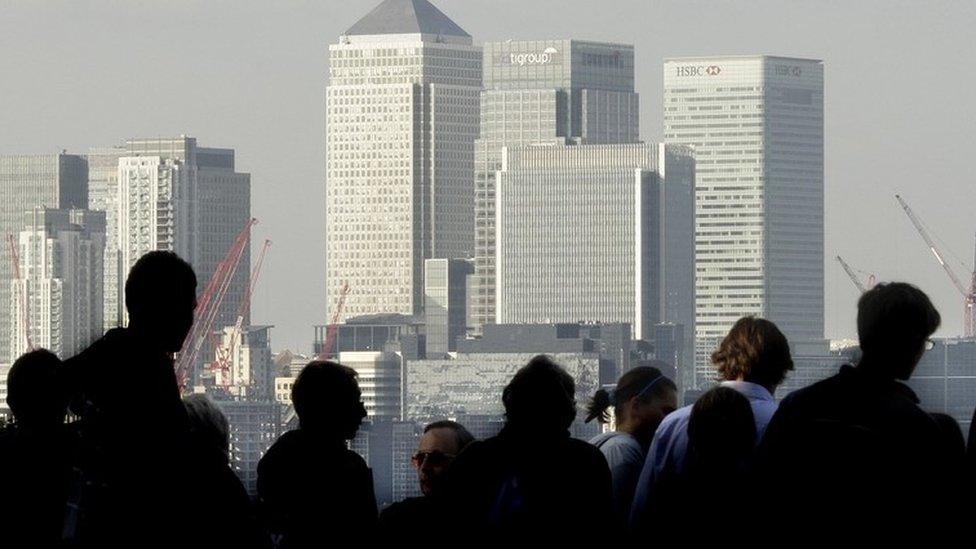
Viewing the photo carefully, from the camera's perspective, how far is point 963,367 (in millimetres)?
128625

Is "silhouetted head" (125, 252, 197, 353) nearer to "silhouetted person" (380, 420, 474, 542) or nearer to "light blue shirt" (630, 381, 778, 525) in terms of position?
"silhouetted person" (380, 420, 474, 542)

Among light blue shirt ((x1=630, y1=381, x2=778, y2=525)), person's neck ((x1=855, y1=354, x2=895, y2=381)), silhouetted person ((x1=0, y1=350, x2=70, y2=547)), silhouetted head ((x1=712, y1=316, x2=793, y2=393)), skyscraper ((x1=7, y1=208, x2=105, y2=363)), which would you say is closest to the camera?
person's neck ((x1=855, y1=354, x2=895, y2=381))

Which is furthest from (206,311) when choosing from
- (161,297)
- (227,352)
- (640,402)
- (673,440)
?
(161,297)

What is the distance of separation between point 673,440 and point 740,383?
0.97 feet

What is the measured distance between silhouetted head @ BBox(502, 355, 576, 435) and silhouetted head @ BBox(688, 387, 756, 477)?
535 millimetres

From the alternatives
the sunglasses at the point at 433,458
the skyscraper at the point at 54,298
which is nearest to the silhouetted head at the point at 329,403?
the sunglasses at the point at 433,458

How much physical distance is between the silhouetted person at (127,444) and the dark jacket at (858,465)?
136 cm

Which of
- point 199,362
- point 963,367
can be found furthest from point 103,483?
point 199,362

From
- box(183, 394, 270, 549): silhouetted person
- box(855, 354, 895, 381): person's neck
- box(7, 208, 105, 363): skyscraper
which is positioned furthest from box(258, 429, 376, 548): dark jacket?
box(7, 208, 105, 363): skyscraper

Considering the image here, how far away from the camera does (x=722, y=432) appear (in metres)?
7.12

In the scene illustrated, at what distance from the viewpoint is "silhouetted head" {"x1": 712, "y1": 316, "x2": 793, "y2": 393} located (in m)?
7.64

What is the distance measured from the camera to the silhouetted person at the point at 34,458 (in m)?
6.43

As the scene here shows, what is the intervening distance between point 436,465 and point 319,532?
112 cm

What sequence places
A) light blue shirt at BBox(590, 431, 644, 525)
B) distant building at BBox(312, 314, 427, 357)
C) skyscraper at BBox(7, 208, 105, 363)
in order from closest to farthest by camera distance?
light blue shirt at BBox(590, 431, 644, 525) → distant building at BBox(312, 314, 427, 357) → skyscraper at BBox(7, 208, 105, 363)
